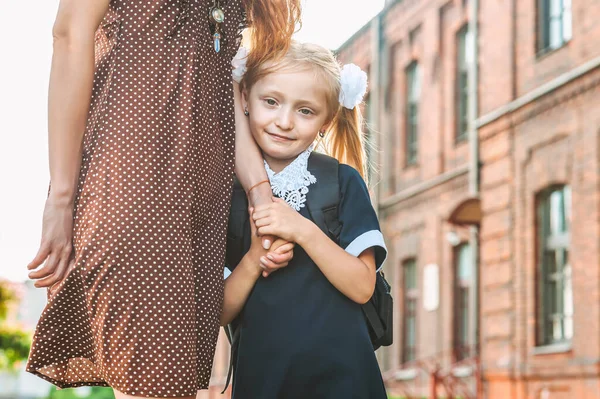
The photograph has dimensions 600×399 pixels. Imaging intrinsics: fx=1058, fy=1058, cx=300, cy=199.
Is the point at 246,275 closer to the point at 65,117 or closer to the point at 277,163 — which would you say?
the point at 277,163

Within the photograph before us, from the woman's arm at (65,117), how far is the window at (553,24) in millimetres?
11258

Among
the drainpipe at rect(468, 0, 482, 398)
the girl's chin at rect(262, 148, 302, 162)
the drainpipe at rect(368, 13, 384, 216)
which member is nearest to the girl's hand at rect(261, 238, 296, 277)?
the girl's chin at rect(262, 148, 302, 162)

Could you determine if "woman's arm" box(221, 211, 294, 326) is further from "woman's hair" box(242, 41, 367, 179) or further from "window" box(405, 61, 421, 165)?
"window" box(405, 61, 421, 165)

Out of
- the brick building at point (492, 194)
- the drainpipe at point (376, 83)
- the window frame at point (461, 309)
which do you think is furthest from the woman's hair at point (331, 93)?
the drainpipe at point (376, 83)

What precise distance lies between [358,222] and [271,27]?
0.50 m

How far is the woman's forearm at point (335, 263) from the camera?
226 cm

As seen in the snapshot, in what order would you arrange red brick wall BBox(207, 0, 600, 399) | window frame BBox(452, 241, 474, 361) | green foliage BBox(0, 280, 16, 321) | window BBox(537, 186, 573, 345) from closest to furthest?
1. red brick wall BBox(207, 0, 600, 399)
2. window BBox(537, 186, 573, 345)
3. window frame BBox(452, 241, 474, 361)
4. green foliage BBox(0, 280, 16, 321)

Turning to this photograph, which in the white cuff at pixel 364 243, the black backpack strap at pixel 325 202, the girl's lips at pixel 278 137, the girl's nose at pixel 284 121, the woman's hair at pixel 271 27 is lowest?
the white cuff at pixel 364 243

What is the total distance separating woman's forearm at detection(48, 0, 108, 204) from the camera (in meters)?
2.04

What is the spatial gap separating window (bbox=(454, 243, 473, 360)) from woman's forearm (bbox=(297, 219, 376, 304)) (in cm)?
1357

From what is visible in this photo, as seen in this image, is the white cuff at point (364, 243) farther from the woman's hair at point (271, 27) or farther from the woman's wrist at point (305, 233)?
the woman's hair at point (271, 27)

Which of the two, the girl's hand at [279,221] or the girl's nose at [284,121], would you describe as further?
the girl's nose at [284,121]

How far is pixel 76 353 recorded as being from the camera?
2123 mm

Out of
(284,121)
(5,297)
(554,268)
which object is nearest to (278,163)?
(284,121)
